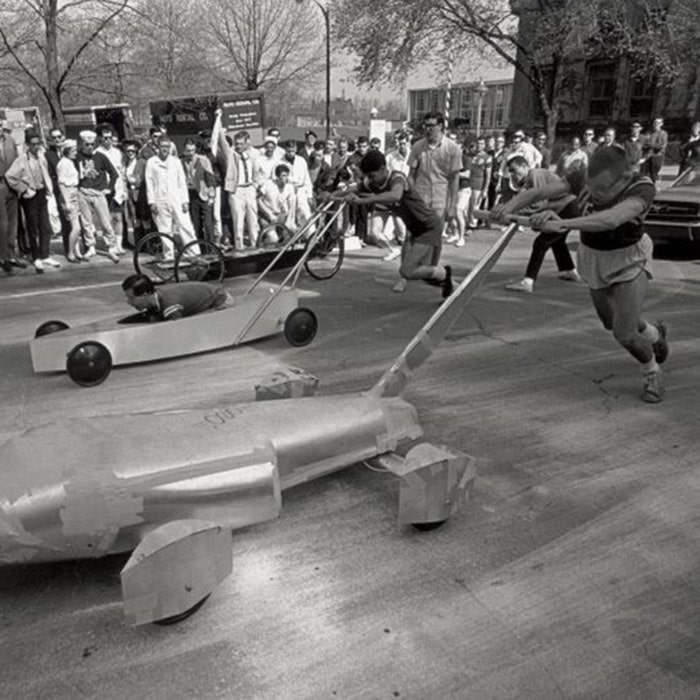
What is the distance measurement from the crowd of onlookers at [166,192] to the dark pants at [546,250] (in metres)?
1.17

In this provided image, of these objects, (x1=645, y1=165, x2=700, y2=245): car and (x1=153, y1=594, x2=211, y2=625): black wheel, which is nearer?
(x1=153, y1=594, x2=211, y2=625): black wheel

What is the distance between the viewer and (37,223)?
978 cm

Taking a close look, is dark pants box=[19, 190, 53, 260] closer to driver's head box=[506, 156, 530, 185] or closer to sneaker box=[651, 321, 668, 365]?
driver's head box=[506, 156, 530, 185]

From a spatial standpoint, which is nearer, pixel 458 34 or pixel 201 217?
pixel 201 217

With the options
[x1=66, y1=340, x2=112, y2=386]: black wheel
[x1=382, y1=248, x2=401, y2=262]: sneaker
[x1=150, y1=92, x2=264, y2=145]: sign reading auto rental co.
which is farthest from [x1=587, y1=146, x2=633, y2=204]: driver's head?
[x1=150, y1=92, x2=264, y2=145]: sign reading auto rental co.

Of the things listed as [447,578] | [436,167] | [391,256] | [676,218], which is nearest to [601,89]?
[676,218]

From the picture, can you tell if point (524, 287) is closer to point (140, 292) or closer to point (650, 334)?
point (650, 334)

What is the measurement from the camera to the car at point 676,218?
1065 cm

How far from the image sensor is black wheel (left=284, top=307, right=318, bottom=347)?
6.31 m

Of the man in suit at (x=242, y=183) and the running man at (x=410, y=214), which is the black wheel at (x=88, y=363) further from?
the man in suit at (x=242, y=183)

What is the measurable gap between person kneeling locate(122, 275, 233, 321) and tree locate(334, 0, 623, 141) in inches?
751

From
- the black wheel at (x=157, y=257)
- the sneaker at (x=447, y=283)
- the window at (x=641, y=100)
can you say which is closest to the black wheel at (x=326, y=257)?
the black wheel at (x=157, y=257)

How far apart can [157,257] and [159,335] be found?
16.7 feet

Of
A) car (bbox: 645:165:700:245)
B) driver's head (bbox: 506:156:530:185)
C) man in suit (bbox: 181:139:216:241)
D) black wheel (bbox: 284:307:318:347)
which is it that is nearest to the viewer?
black wheel (bbox: 284:307:318:347)
